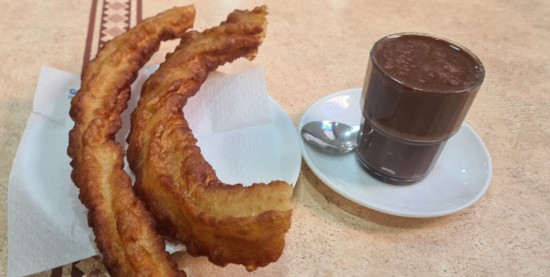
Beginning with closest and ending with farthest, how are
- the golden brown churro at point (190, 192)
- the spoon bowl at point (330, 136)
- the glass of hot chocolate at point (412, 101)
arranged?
the golden brown churro at point (190, 192)
the glass of hot chocolate at point (412, 101)
the spoon bowl at point (330, 136)

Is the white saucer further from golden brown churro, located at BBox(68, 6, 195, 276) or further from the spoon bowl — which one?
golden brown churro, located at BBox(68, 6, 195, 276)

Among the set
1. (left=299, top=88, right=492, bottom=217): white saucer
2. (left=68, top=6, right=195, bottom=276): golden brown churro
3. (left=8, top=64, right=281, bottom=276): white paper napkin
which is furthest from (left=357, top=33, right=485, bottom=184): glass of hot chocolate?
(left=68, top=6, right=195, bottom=276): golden brown churro

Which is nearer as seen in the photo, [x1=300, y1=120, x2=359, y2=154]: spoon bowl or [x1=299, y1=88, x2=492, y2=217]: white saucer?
[x1=299, y1=88, x2=492, y2=217]: white saucer

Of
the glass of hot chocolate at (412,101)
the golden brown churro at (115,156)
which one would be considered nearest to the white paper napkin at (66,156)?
the golden brown churro at (115,156)

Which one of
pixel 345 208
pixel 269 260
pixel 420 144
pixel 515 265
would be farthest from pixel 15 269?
pixel 515 265

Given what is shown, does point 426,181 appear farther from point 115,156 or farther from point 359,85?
point 115,156

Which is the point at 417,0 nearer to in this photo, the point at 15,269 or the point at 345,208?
the point at 345,208

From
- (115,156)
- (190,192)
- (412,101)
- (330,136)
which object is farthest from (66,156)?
(412,101)

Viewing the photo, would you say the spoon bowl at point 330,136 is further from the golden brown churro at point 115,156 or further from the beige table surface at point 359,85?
the golden brown churro at point 115,156
